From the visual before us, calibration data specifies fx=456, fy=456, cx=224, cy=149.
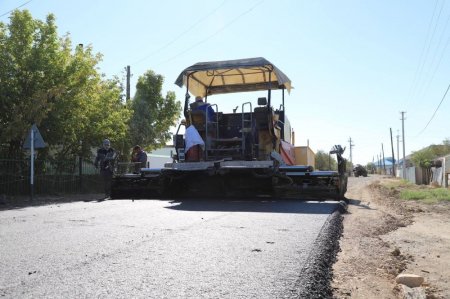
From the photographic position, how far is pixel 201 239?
5.09m

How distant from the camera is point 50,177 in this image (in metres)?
15.0

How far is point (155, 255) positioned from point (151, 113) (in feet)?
71.8

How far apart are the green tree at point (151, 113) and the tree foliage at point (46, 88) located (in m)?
7.91

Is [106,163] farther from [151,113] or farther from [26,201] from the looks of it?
[151,113]

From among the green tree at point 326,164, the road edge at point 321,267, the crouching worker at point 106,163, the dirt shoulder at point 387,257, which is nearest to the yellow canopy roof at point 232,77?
the crouching worker at point 106,163

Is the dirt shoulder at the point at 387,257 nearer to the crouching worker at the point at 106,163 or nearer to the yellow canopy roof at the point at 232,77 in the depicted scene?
the yellow canopy roof at the point at 232,77

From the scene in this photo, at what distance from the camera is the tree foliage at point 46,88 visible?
13359 millimetres

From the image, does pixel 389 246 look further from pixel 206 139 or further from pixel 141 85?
pixel 141 85

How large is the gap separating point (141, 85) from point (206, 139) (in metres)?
16.0

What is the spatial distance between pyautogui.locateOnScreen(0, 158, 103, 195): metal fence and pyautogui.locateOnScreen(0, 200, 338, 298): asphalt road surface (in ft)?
22.0

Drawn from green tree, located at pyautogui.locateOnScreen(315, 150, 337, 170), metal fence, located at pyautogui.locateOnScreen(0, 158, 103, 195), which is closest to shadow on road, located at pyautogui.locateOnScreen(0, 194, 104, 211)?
metal fence, located at pyautogui.locateOnScreen(0, 158, 103, 195)

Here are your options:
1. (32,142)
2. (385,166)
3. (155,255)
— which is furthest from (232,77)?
(385,166)

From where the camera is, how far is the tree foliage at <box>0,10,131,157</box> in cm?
1336

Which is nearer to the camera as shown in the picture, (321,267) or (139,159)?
(321,267)
